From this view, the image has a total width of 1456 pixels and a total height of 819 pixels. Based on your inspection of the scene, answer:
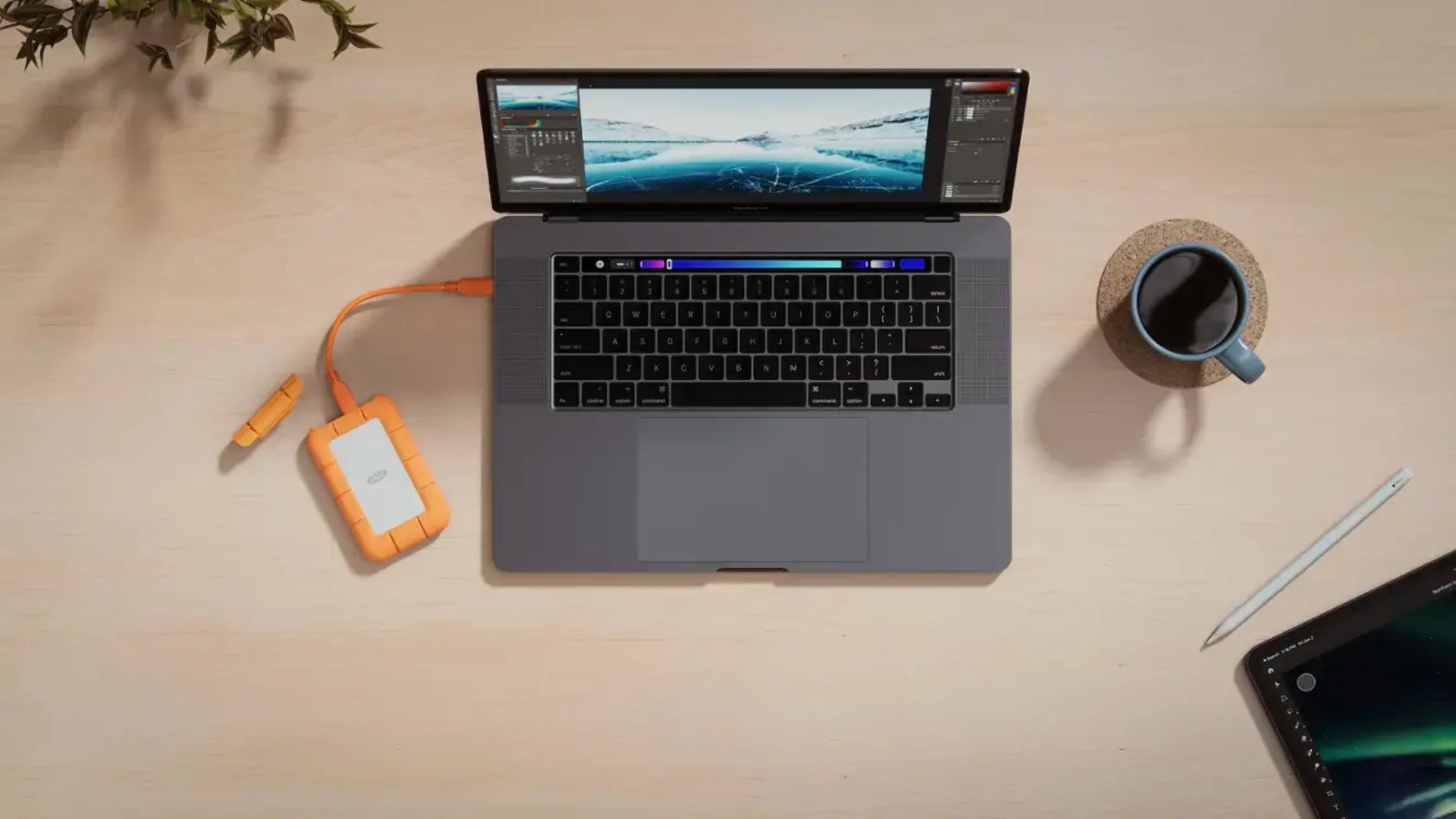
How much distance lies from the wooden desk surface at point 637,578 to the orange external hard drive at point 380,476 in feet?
0.07

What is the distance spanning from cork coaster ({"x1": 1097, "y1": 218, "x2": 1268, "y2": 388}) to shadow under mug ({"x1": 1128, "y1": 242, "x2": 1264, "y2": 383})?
6 centimetres

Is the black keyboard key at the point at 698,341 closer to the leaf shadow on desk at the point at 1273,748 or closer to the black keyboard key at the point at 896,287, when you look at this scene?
the black keyboard key at the point at 896,287

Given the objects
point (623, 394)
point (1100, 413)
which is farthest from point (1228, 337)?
point (623, 394)

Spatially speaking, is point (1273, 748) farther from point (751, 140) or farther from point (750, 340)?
point (751, 140)

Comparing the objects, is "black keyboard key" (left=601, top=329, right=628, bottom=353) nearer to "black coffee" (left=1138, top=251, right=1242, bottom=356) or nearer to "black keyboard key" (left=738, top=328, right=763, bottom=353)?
"black keyboard key" (left=738, top=328, right=763, bottom=353)

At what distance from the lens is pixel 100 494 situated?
3.30 ft

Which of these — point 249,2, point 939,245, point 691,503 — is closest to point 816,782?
point 691,503

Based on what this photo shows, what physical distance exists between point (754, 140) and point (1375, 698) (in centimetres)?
80

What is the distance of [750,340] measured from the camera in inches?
38.5

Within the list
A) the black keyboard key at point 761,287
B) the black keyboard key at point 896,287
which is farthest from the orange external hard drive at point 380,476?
the black keyboard key at point 896,287

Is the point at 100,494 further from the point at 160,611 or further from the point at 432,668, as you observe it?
the point at 432,668

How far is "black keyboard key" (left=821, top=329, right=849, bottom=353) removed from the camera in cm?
98

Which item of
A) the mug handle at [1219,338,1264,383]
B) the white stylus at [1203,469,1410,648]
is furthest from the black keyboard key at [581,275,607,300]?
the white stylus at [1203,469,1410,648]

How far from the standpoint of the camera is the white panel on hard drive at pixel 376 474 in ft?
3.26
